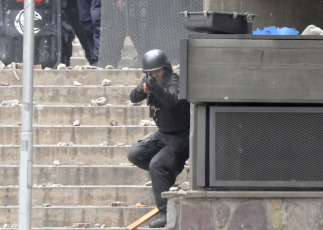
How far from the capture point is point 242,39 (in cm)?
961

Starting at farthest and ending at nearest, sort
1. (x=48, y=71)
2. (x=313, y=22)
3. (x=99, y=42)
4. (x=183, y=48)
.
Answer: (x=99, y=42) → (x=48, y=71) → (x=313, y=22) → (x=183, y=48)

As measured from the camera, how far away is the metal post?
452 inches

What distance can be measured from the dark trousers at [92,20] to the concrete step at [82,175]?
3.96 meters

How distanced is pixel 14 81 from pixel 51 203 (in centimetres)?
276

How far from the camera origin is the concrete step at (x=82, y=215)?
12.1 metres

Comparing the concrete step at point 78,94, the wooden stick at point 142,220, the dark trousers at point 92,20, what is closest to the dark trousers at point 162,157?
the wooden stick at point 142,220

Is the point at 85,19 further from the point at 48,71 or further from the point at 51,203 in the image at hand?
the point at 51,203

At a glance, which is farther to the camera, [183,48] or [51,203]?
[51,203]

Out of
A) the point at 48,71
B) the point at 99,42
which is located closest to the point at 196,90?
the point at 48,71

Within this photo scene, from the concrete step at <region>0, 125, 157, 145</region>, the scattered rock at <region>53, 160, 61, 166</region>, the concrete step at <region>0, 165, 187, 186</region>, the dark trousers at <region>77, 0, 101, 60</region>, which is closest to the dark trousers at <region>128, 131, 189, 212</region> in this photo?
the concrete step at <region>0, 165, 187, 186</region>

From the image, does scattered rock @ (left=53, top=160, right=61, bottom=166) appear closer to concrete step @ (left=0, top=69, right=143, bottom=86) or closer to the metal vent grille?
concrete step @ (left=0, top=69, right=143, bottom=86)

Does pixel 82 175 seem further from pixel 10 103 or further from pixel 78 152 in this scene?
pixel 10 103

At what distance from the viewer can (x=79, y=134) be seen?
1338cm

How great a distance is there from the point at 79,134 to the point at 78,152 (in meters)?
0.38
